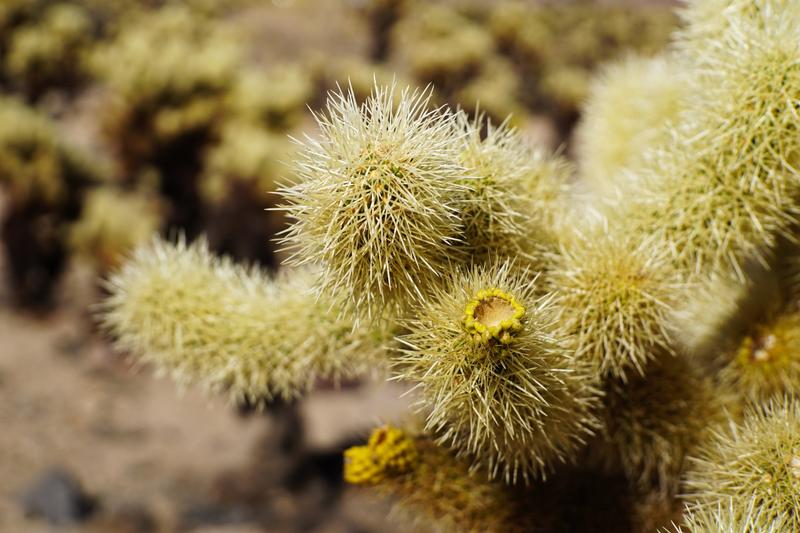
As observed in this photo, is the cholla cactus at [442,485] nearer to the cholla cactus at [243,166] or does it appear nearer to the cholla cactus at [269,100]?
the cholla cactus at [243,166]

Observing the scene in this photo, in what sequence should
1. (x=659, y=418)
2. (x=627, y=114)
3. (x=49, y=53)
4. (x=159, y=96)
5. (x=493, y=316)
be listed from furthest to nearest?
(x=49, y=53), (x=159, y=96), (x=627, y=114), (x=659, y=418), (x=493, y=316)

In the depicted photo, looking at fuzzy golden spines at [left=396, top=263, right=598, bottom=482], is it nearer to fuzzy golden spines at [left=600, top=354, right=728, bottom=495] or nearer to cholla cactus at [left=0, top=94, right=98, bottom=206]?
fuzzy golden spines at [left=600, top=354, right=728, bottom=495]

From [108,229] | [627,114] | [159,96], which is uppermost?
[159,96]

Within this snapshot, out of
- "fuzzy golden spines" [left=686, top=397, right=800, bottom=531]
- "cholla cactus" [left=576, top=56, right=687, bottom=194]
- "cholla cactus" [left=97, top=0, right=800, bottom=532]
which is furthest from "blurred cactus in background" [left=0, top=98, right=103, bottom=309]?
"fuzzy golden spines" [left=686, top=397, right=800, bottom=531]

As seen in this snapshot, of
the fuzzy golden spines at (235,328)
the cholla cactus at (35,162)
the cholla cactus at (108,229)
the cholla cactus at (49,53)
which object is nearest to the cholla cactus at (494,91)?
the cholla cactus at (108,229)

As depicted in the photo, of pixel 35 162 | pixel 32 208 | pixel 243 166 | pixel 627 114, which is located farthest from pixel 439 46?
pixel 627 114

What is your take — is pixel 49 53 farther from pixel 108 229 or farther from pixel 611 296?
pixel 611 296

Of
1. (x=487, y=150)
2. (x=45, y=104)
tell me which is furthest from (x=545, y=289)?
(x=45, y=104)
